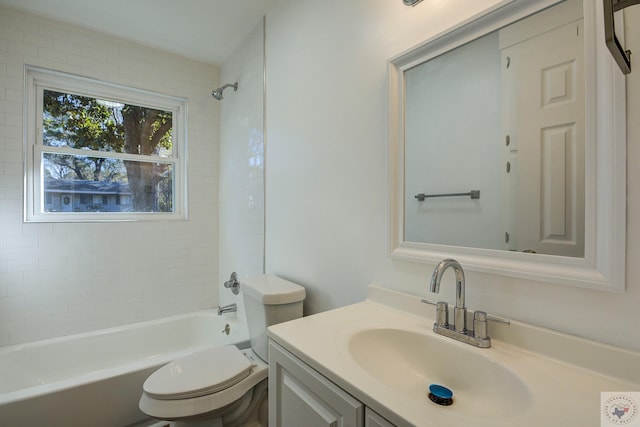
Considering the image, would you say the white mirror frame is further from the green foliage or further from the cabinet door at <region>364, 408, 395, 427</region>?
the green foliage

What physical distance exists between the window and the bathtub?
3.00ft

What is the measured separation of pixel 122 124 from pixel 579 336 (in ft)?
10.2

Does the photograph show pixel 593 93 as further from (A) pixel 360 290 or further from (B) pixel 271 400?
(B) pixel 271 400

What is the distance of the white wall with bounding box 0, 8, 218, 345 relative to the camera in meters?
2.04

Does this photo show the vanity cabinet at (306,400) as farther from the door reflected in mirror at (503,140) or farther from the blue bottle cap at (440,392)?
the door reflected in mirror at (503,140)

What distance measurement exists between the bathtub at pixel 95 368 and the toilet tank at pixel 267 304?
1.27ft

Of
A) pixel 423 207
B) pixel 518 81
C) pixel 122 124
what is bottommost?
pixel 423 207

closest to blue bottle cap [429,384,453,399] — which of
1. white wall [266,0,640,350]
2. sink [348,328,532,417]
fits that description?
sink [348,328,532,417]

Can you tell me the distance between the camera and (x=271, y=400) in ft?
3.22

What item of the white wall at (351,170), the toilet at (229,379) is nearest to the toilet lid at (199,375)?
the toilet at (229,379)

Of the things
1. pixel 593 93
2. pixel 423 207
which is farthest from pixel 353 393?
pixel 593 93

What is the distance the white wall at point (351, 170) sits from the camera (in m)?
0.70

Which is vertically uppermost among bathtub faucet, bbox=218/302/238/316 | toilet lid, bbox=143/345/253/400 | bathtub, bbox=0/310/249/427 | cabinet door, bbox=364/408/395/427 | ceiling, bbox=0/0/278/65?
ceiling, bbox=0/0/278/65

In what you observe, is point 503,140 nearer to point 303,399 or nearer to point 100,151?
point 303,399
